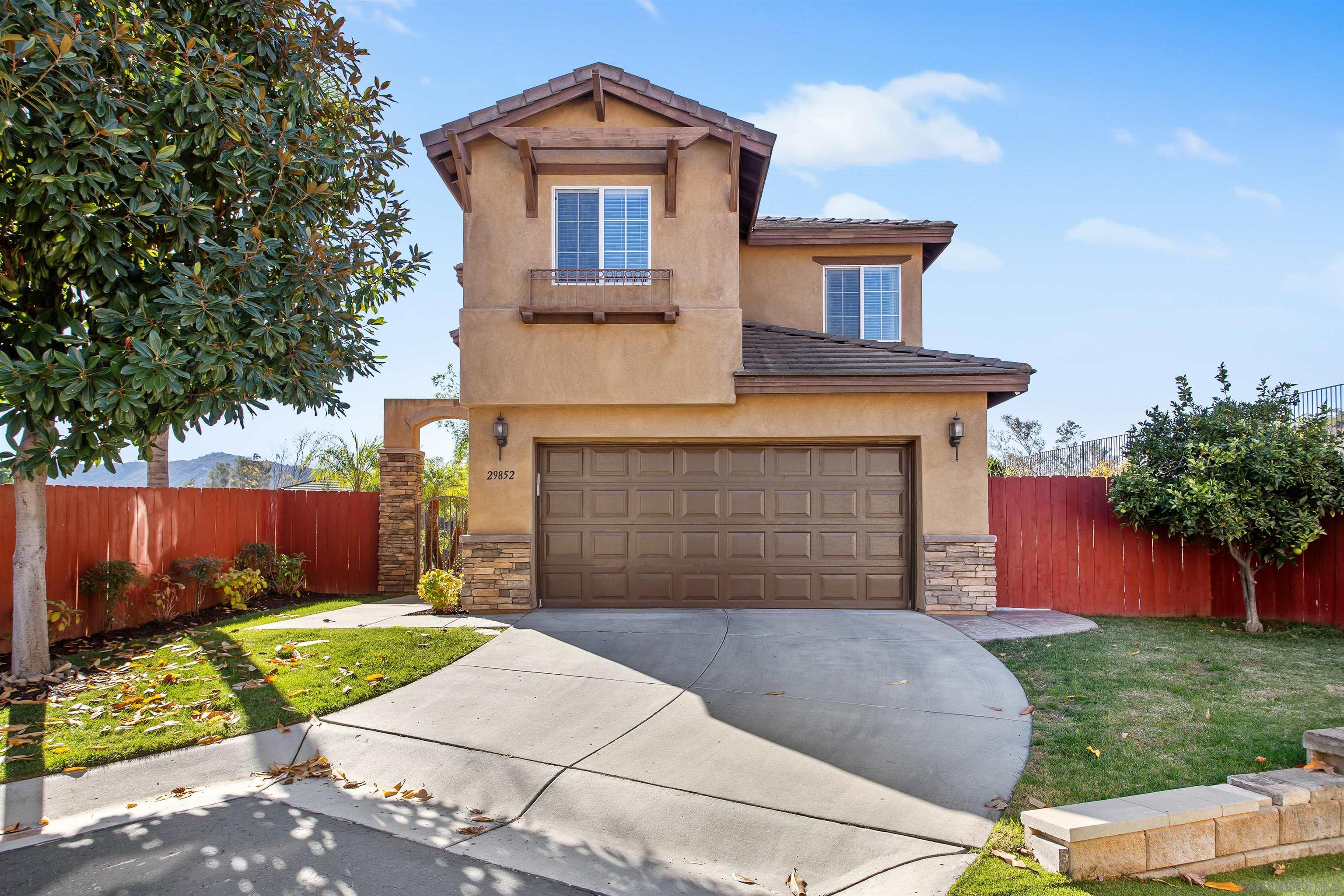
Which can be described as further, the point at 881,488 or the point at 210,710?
the point at 881,488

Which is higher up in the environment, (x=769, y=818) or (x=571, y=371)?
(x=571, y=371)

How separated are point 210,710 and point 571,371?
227 inches

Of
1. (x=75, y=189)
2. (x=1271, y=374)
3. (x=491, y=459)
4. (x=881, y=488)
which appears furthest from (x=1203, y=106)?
(x=75, y=189)

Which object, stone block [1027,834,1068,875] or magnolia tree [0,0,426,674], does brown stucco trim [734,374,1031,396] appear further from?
stone block [1027,834,1068,875]

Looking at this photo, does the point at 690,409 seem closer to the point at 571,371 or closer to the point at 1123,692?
the point at 571,371

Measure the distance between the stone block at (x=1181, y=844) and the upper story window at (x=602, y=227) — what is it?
858 cm

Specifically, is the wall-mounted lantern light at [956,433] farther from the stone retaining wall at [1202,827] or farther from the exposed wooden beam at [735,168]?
the stone retaining wall at [1202,827]

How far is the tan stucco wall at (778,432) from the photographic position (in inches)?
416

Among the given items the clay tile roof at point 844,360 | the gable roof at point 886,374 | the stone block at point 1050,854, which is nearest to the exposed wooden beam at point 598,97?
the clay tile roof at point 844,360

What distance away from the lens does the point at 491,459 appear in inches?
423

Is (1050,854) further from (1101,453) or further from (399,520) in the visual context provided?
(1101,453)

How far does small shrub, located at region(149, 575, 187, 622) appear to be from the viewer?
10.8 metres

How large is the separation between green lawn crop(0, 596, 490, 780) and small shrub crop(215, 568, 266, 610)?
6.82 ft

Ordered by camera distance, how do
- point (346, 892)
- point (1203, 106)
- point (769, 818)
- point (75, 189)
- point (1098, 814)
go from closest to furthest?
point (346, 892)
point (1098, 814)
point (769, 818)
point (75, 189)
point (1203, 106)
